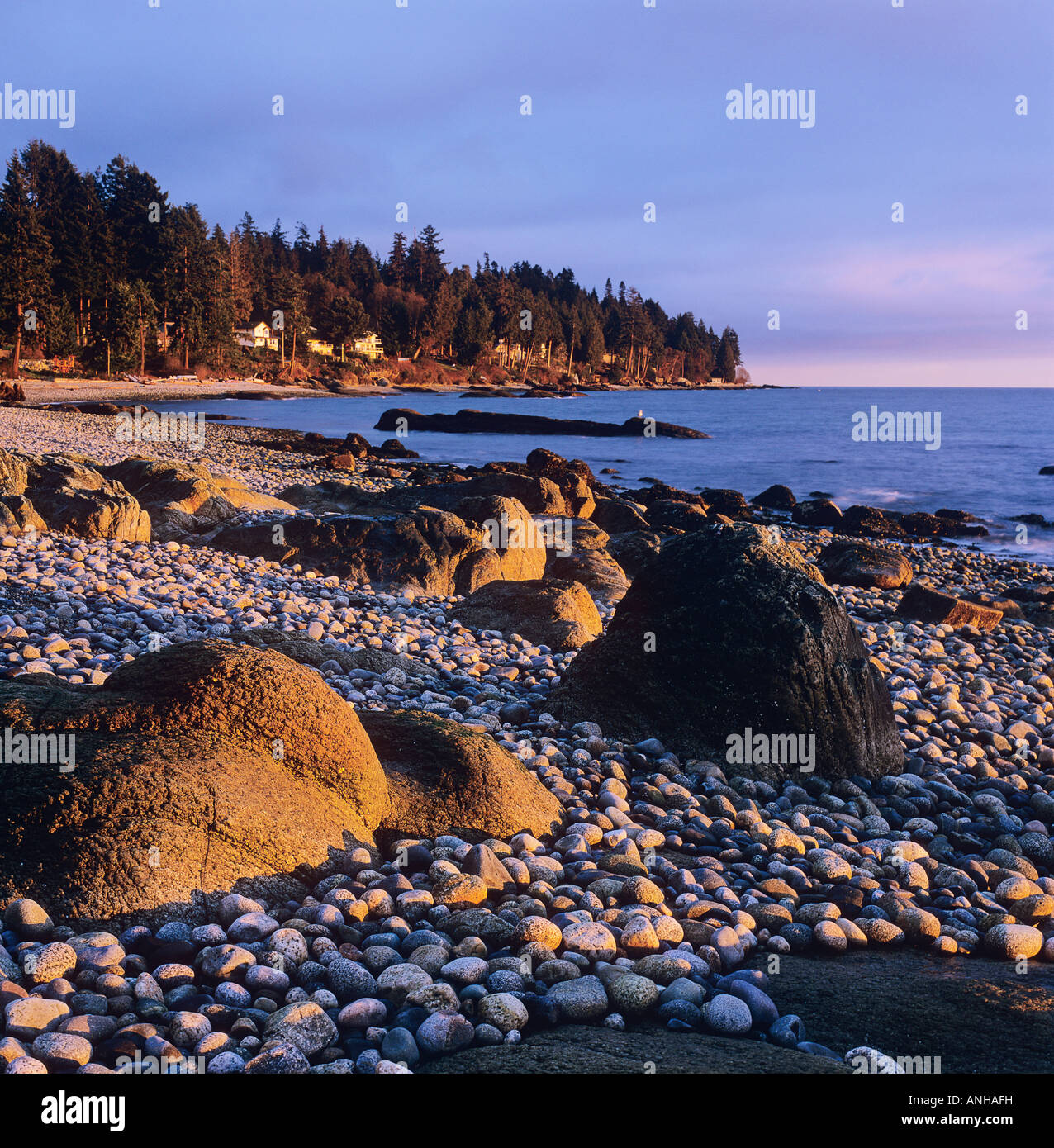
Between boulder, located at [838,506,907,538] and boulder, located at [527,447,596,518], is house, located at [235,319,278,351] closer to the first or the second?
boulder, located at [527,447,596,518]

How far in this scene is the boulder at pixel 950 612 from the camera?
12602 mm

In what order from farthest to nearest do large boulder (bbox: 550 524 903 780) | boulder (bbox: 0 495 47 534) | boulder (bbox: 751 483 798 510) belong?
boulder (bbox: 751 483 798 510) < boulder (bbox: 0 495 47 534) < large boulder (bbox: 550 524 903 780)

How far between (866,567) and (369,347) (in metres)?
104

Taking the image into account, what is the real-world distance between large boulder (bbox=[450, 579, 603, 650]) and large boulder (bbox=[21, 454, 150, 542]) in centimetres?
546

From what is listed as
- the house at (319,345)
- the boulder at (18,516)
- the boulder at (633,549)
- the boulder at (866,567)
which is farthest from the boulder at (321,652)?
the house at (319,345)

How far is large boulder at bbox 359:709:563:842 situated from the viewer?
4.58 m

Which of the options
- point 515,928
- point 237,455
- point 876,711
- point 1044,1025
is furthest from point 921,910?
point 237,455

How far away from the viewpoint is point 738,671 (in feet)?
20.9

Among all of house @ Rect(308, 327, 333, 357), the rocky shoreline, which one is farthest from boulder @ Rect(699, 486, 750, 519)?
house @ Rect(308, 327, 333, 357)

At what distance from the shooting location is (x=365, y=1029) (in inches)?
113

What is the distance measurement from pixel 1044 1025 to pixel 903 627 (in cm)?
972

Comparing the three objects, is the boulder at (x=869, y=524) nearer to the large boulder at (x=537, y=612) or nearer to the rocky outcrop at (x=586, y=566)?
the rocky outcrop at (x=586, y=566)

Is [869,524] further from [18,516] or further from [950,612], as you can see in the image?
[18,516]
